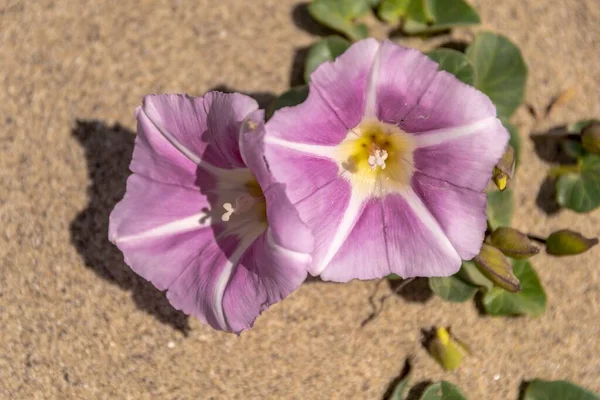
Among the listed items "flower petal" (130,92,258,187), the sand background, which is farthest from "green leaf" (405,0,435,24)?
"flower petal" (130,92,258,187)

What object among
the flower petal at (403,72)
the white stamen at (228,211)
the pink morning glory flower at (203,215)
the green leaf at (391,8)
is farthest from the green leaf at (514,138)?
the white stamen at (228,211)

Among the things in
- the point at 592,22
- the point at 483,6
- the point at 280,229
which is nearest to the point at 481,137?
the point at 280,229

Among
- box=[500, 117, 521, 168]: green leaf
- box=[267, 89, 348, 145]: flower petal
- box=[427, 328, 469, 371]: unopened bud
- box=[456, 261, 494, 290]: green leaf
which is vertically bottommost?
box=[427, 328, 469, 371]: unopened bud

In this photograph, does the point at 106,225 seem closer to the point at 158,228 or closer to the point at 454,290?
the point at 158,228

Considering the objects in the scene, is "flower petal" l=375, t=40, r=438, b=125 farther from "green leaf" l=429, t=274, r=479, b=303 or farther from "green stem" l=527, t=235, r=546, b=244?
"green stem" l=527, t=235, r=546, b=244

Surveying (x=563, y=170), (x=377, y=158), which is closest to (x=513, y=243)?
(x=563, y=170)

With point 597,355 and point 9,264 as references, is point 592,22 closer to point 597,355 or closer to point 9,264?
point 597,355

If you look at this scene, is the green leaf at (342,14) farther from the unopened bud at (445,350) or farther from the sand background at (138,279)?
the unopened bud at (445,350)
